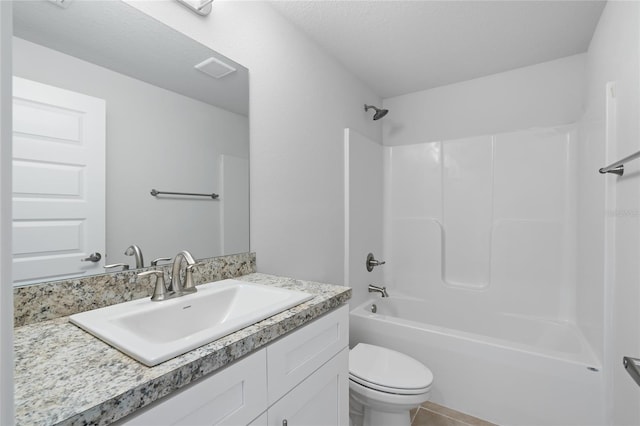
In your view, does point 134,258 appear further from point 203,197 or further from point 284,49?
point 284,49

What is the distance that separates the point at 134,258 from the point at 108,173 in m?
0.31

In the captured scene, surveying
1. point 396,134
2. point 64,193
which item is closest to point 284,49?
point 64,193

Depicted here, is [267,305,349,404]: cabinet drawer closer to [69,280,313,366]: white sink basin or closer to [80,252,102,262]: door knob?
[69,280,313,366]: white sink basin

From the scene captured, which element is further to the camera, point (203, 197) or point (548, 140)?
point (548, 140)

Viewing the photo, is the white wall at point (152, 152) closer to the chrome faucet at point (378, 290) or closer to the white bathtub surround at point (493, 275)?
the chrome faucet at point (378, 290)

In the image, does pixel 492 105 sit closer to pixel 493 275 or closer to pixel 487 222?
pixel 487 222

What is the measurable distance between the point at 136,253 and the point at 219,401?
2.11 feet

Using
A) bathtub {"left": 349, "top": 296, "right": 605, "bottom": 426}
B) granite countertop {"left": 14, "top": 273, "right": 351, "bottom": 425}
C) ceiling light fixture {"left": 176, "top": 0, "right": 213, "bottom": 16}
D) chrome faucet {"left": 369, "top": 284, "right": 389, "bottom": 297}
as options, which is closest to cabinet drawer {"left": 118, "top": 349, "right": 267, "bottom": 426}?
granite countertop {"left": 14, "top": 273, "right": 351, "bottom": 425}

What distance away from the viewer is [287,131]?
168cm

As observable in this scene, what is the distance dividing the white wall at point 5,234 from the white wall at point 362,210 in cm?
199

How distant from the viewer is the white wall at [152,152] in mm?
914

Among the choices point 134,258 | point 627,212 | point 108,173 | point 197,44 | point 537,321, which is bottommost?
point 537,321

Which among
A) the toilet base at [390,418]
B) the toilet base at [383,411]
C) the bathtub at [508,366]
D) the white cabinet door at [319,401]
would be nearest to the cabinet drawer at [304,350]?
the white cabinet door at [319,401]

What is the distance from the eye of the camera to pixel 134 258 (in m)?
1.03
